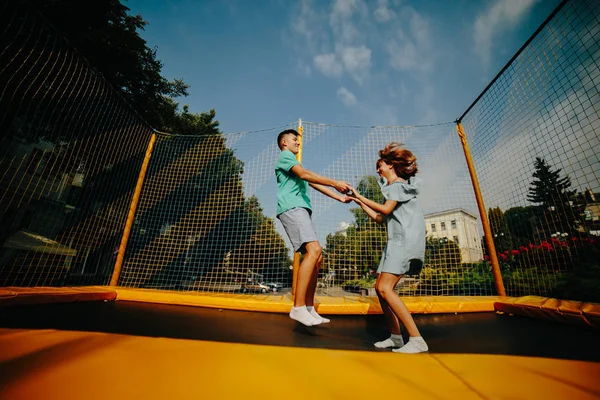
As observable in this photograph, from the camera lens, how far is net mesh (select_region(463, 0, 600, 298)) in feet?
8.39

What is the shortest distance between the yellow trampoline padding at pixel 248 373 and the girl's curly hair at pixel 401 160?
1.28 m

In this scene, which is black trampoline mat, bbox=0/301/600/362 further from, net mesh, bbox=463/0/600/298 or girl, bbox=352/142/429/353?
net mesh, bbox=463/0/600/298

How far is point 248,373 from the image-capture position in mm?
834

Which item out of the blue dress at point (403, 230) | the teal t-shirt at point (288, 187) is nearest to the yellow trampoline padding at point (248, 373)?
the blue dress at point (403, 230)

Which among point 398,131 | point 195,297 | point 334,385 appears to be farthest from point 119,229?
point 398,131

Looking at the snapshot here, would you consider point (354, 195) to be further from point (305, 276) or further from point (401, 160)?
point (305, 276)

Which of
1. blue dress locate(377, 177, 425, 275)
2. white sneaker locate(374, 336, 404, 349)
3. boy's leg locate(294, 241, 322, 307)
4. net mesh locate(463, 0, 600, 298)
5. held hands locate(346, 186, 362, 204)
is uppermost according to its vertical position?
net mesh locate(463, 0, 600, 298)

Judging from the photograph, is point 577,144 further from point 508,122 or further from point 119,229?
point 119,229

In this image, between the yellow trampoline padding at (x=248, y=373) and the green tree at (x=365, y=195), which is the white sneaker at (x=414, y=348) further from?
the green tree at (x=365, y=195)

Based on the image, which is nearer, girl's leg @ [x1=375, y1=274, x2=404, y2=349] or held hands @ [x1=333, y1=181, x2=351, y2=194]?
girl's leg @ [x1=375, y1=274, x2=404, y2=349]

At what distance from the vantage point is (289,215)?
6.39 feet

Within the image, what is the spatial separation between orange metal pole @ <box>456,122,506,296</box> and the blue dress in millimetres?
2455

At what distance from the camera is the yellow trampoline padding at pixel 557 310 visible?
5.99 feet

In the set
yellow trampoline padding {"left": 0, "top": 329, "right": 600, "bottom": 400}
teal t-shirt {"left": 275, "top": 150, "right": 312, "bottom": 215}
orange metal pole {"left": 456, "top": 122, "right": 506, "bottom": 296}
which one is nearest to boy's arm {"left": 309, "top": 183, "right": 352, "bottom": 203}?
teal t-shirt {"left": 275, "top": 150, "right": 312, "bottom": 215}
